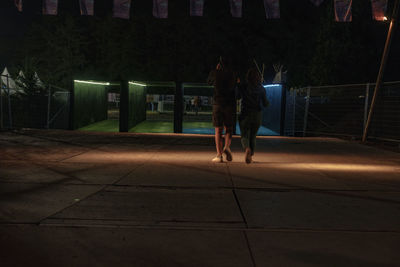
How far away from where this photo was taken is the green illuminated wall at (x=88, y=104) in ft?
60.7

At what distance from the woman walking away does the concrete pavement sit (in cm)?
54

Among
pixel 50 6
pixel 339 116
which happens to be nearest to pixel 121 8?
pixel 50 6

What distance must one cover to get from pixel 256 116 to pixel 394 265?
209 inches

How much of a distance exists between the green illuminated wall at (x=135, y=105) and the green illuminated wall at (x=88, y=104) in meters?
2.01

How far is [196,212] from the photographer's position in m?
4.97

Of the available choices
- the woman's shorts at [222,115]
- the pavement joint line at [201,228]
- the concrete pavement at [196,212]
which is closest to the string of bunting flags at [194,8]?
the concrete pavement at [196,212]

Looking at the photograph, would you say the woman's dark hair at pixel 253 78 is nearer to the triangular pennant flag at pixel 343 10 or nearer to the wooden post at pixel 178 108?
the triangular pennant flag at pixel 343 10

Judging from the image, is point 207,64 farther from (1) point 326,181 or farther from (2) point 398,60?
(1) point 326,181

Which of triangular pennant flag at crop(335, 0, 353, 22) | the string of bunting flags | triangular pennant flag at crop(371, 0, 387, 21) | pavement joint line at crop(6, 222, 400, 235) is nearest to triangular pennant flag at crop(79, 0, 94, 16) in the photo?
the string of bunting flags

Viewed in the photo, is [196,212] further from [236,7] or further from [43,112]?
[43,112]

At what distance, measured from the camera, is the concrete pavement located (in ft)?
12.0

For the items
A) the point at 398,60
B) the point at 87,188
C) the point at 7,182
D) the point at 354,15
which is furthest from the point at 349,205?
the point at 398,60

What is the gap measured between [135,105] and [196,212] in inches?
674

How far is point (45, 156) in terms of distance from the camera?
31.0 feet
